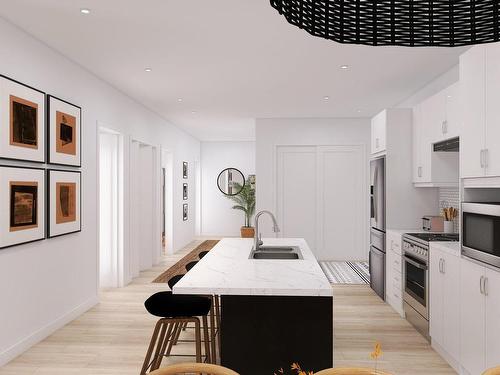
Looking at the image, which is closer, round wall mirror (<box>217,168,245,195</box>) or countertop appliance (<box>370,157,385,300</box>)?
countertop appliance (<box>370,157,385,300</box>)

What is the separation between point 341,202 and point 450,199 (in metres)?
3.39

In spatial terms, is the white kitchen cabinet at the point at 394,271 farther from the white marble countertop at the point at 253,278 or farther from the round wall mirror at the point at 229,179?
the round wall mirror at the point at 229,179

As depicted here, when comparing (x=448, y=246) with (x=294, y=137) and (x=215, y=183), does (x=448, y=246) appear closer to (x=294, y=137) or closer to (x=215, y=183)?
(x=294, y=137)

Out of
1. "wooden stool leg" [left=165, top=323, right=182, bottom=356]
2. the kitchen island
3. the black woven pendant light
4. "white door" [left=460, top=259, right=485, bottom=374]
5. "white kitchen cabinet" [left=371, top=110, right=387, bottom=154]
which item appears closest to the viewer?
the black woven pendant light

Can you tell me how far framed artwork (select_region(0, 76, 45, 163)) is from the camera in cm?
343

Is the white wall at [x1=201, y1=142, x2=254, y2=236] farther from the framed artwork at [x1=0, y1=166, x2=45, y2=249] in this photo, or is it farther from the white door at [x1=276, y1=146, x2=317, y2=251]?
the framed artwork at [x1=0, y1=166, x2=45, y2=249]

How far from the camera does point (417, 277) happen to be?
4.25 m

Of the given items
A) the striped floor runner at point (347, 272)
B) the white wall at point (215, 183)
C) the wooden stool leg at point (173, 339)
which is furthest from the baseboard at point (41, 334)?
the white wall at point (215, 183)

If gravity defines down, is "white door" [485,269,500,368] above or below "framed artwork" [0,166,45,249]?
below

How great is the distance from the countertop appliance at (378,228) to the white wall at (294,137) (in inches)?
96.4

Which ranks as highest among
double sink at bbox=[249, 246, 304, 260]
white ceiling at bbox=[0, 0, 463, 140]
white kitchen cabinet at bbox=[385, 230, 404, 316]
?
white ceiling at bbox=[0, 0, 463, 140]

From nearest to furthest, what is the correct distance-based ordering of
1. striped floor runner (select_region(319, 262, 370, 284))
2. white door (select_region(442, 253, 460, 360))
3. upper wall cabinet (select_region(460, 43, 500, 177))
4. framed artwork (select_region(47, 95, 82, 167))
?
upper wall cabinet (select_region(460, 43, 500, 177)) < white door (select_region(442, 253, 460, 360)) < framed artwork (select_region(47, 95, 82, 167)) < striped floor runner (select_region(319, 262, 370, 284))

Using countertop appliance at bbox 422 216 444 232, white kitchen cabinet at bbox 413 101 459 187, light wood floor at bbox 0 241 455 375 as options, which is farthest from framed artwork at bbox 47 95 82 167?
countertop appliance at bbox 422 216 444 232

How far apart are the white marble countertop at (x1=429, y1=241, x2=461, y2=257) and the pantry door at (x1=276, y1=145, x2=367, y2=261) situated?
4.37 meters
